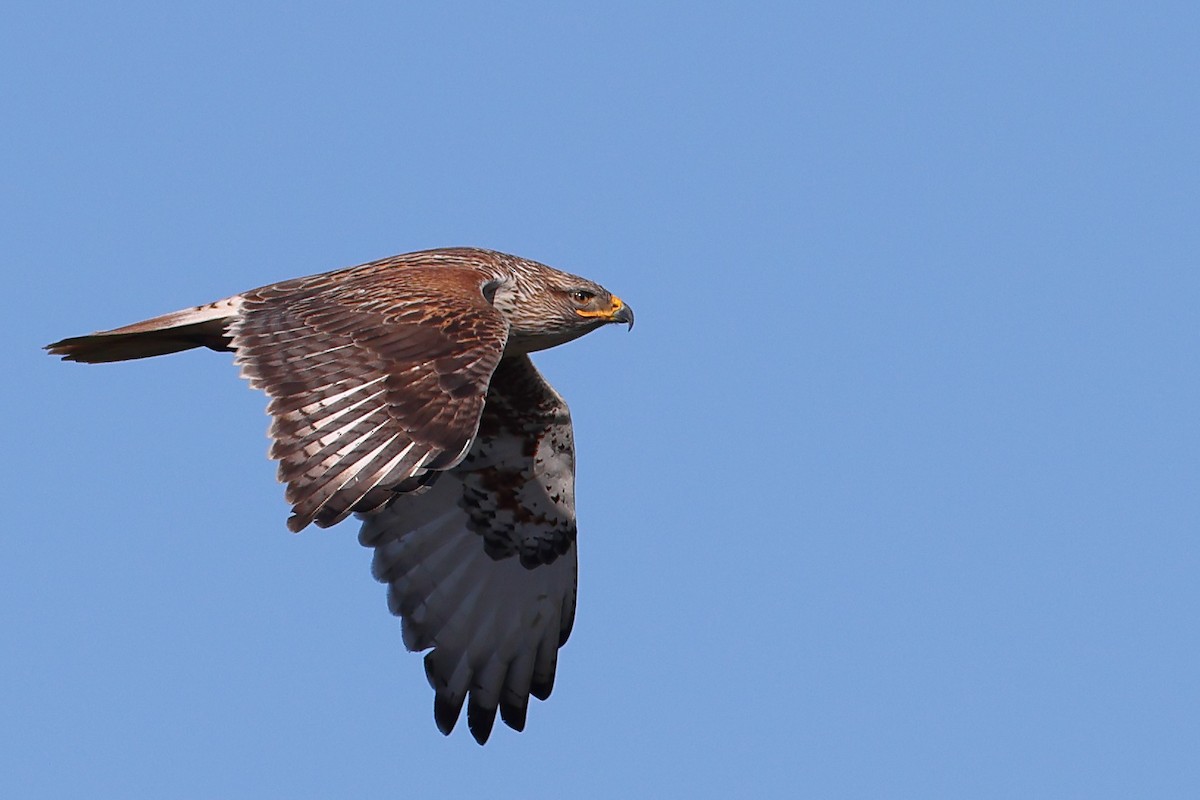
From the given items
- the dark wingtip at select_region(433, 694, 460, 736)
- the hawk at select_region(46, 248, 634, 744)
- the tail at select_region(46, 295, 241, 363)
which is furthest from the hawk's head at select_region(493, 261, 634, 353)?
the dark wingtip at select_region(433, 694, 460, 736)

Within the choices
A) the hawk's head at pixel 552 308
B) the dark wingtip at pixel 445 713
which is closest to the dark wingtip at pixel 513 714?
the dark wingtip at pixel 445 713

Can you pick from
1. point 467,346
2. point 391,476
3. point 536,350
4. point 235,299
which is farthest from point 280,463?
point 536,350

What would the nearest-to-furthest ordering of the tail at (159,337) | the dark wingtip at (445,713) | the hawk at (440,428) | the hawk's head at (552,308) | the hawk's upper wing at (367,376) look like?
1. the hawk's upper wing at (367,376)
2. the hawk at (440,428)
3. the tail at (159,337)
4. the hawk's head at (552,308)
5. the dark wingtip at (445,713)

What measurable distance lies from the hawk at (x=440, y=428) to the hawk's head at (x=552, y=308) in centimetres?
1

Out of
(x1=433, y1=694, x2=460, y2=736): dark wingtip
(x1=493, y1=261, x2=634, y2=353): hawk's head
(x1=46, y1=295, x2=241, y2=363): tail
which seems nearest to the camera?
(x1=46, y1=295, x2=241, y2=363): tail

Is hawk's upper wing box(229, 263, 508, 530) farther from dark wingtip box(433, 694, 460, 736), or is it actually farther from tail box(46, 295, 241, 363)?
dark wingtip box(433, 694, 460, 736)

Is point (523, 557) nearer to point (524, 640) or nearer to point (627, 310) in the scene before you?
point (524, 640)

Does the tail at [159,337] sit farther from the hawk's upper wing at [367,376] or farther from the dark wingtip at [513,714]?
the dark wingtip at [513,714]

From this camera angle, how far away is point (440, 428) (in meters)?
9.41

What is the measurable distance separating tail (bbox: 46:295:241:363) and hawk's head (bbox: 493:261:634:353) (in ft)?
5.23

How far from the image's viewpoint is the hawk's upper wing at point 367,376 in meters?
9.19

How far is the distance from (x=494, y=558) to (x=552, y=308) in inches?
79.1

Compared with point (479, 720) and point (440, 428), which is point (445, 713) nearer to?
point (479, 720)

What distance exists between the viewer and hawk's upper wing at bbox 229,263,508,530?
919 centimetres
